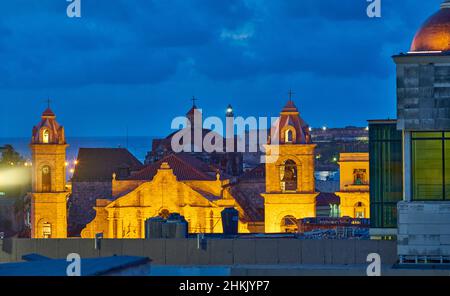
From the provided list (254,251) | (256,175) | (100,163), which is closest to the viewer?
(254,251)

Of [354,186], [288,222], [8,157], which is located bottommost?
[288,222]

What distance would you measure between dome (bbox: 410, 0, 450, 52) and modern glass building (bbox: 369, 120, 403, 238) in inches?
102

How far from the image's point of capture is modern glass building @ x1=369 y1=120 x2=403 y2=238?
132ft

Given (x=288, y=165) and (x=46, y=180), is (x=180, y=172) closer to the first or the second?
(x=288, y=165)

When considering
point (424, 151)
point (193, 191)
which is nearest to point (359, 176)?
point (193, 191)

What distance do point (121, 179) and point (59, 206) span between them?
4.27 metres

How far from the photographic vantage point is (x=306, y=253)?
39125 millimetres

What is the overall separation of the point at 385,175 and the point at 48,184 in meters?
44.3

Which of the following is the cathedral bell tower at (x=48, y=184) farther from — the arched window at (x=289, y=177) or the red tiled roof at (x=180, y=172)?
the arched window at (x=289, y=177)

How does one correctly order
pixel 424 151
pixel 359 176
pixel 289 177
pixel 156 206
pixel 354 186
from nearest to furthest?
pixel 424 151 → pixel 156 206 → pixel 289 177 → pixel 354 186 → pixel 359 176

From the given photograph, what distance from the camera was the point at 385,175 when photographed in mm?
40500

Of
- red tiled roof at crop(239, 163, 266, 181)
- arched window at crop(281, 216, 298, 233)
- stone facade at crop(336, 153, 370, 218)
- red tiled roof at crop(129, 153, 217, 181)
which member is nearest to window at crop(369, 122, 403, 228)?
arched window at crop(281, 216, 298, 233)
